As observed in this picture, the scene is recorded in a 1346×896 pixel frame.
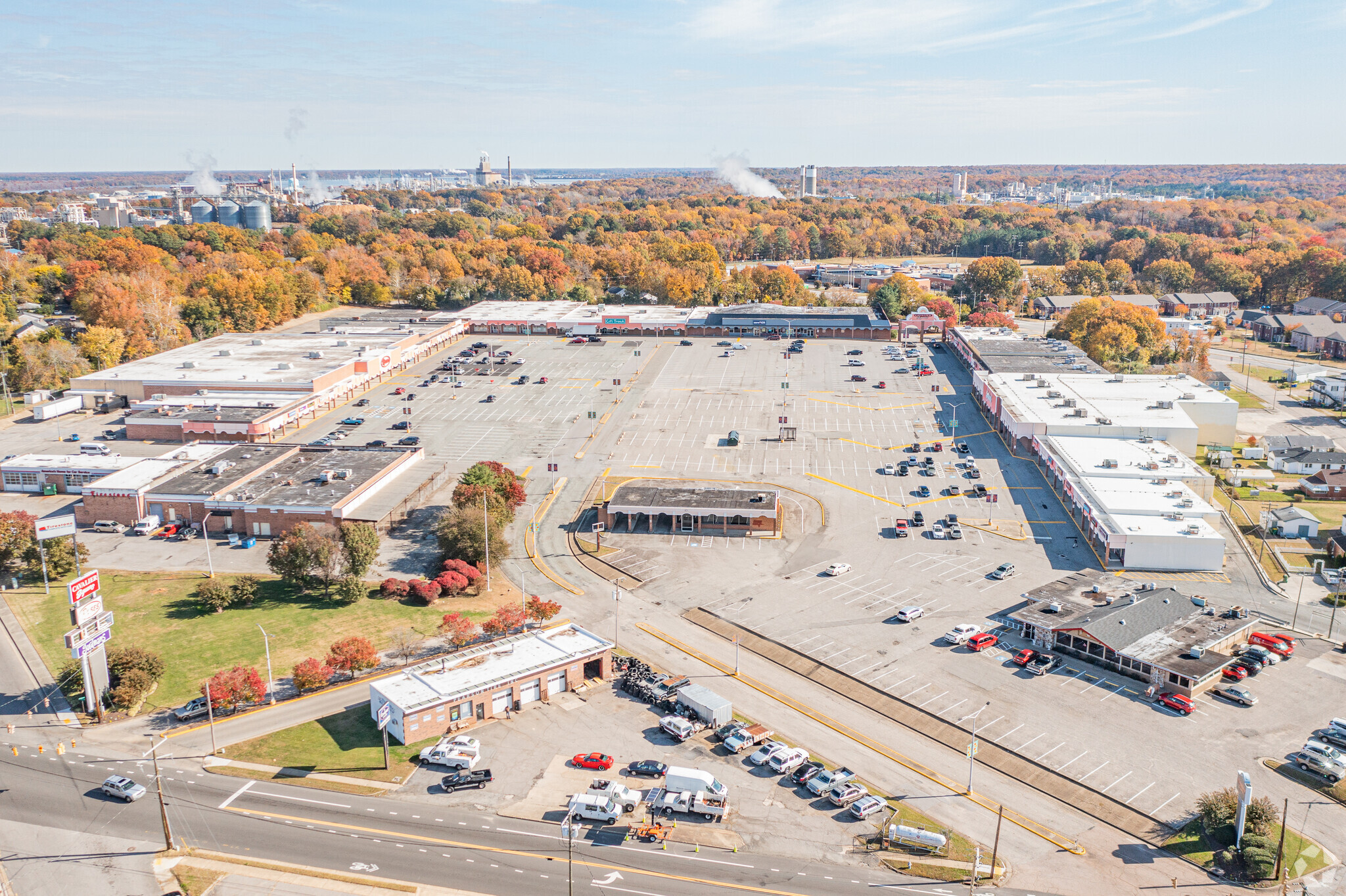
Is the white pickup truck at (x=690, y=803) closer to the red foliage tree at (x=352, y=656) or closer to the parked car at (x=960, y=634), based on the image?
the red foliage tree at (x=352, y=656)

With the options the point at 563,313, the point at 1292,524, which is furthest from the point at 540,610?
the point at 563,313

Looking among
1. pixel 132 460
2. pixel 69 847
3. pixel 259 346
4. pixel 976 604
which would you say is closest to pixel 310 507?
pixel 132 460

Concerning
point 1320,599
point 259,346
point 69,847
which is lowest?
point 69,847

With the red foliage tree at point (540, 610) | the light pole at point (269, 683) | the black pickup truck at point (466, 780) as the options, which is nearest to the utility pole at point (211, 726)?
the light pole at point (269, 683)

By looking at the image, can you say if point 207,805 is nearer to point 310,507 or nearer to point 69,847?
point 69,847

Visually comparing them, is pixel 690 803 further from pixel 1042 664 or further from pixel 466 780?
pixel 1042 664

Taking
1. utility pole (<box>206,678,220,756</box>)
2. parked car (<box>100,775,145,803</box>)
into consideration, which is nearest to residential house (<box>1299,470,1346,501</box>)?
utility pole (<box>206,678,220,756</box>)
